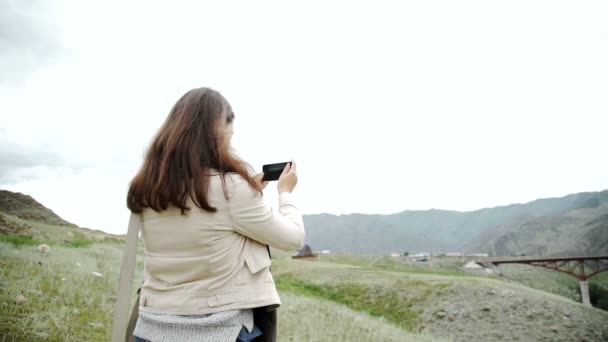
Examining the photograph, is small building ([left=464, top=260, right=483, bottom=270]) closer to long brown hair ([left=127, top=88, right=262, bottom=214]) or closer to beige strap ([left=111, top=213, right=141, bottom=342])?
beige strap ([left=111, top=213, right=141, bottom=342])

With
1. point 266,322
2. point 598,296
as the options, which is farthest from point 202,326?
point 598,296

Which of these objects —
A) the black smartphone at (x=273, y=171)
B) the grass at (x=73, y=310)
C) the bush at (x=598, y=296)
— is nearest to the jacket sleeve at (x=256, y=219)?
the black smartphone at (x=273, y=171)

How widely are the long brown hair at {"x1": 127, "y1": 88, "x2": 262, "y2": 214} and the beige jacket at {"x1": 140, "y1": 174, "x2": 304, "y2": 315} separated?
5cm

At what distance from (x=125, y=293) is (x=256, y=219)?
888 millimetres

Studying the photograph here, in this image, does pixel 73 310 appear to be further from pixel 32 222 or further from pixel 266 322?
pixel 32 222

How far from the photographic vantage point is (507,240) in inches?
4294

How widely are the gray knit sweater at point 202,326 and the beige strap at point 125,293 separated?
0.91 ft

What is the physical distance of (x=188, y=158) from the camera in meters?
1.88

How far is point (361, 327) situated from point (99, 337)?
5683mm

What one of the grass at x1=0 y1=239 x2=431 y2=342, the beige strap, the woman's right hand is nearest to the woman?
the beige strap

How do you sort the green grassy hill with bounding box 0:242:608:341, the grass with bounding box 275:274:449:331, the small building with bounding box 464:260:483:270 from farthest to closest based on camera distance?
the small building with bounding box 464:260:483:270, the grass with bounding box 275:274:449:331, the green grassy hill with bounding box 0:242:608:341

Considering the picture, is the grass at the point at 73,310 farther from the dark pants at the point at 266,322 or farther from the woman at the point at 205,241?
the dark pants at the point at 266,322

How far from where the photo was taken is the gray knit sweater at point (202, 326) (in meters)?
1.78

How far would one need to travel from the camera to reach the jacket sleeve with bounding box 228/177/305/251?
5.85 feet
